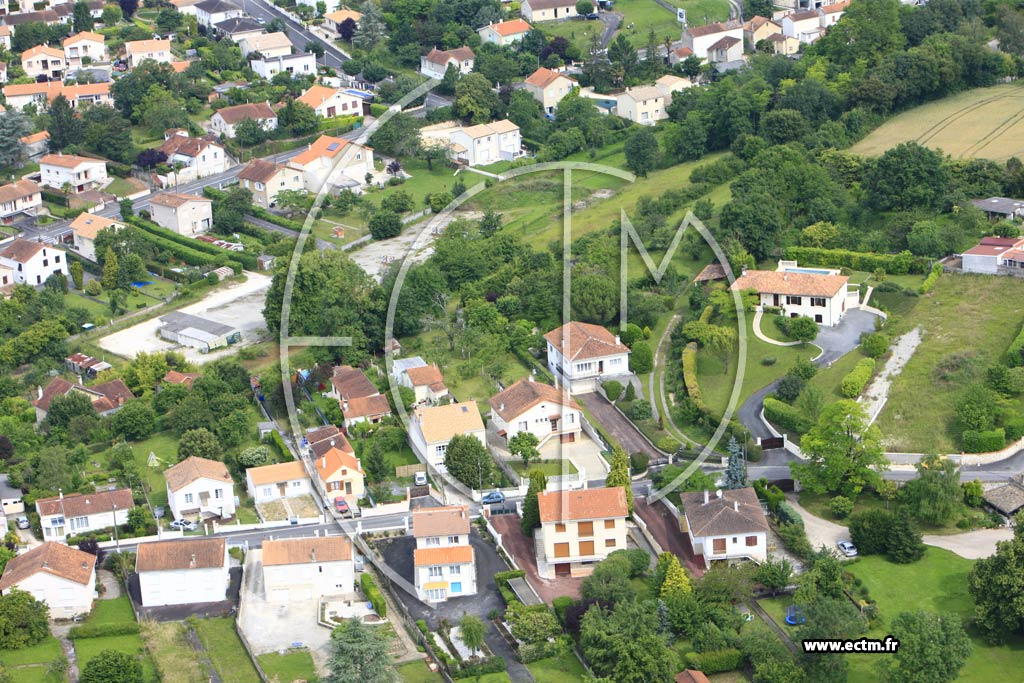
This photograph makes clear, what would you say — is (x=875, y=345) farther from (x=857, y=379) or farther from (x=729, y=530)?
(x=729, y=530)

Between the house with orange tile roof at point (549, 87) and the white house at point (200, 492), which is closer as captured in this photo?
the white house at point (200, 492)

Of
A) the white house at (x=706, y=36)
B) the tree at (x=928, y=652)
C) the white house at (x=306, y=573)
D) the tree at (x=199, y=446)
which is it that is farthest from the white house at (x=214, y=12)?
the tree at (x=928, y=652)

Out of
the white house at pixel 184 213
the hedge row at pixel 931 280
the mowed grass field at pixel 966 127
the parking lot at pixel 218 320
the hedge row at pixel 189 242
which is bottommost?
the parking lot at pixel 218 320

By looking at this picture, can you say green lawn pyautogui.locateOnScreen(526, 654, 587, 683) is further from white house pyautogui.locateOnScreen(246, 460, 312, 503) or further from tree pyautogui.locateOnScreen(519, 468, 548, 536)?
white house pyautogui.locateOnScreen(246, 460, 312, 503)

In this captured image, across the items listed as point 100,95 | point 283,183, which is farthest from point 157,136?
point 283,183

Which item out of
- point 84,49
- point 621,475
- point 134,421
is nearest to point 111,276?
point 134,421

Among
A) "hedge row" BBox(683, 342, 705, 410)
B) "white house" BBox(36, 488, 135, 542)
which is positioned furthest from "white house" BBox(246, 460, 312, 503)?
"hedge row" BBox(683, 342, 705, 410)

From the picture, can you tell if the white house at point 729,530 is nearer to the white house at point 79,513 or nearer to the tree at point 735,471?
the tree at point 735,471
